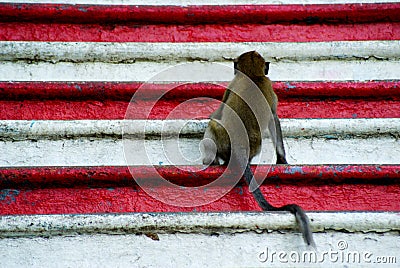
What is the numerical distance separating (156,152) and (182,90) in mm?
413

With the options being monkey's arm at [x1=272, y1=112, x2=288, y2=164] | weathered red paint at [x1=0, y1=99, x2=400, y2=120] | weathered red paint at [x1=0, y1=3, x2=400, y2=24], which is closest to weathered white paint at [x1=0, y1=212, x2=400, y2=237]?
monkey's arm at [x1=272, y1=112, x2=288, y2=164]

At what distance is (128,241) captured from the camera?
203cm

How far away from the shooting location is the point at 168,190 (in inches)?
89.9

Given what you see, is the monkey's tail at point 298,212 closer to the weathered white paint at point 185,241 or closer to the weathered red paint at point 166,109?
the weathered white paint at point 185,241

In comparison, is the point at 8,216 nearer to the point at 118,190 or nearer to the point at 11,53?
the point at 118,190

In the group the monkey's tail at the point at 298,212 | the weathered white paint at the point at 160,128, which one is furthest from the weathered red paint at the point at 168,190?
the weathered white paint at the point at 160,128

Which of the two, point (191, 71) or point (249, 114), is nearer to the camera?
point (249, 114)

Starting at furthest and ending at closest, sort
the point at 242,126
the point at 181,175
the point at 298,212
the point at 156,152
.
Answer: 1. the point at 156,152
2. the point at 242,126
3. the point at 181,175
4. the point at 298,212

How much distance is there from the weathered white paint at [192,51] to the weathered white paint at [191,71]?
0.11 feet

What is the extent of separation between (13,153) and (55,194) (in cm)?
35

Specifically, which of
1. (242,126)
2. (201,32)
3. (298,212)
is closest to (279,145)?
(242,126)

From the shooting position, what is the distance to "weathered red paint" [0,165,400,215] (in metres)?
2.24

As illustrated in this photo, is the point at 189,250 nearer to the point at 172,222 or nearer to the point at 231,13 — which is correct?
the point at 172,222

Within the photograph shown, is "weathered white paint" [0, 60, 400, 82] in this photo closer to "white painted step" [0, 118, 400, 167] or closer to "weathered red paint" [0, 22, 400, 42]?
"weathered red paint" [0, 22, 400, 42]
